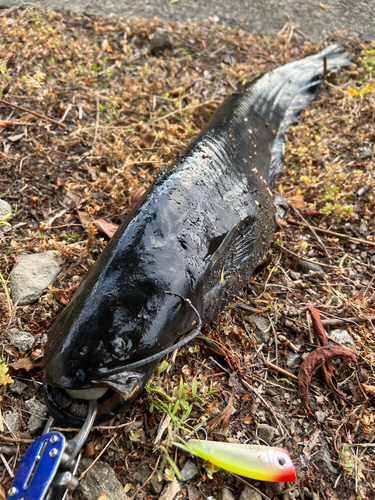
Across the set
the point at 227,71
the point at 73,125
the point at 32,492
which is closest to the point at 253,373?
the point at 32,492

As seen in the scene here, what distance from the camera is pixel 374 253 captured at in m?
3.24

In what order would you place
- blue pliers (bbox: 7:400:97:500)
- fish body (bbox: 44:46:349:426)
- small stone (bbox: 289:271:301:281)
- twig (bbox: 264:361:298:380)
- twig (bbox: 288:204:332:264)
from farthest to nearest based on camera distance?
twig (bbox: 288:204:332:264) < small stone (bbox: 289:271:301:281) < twig (bbox: 264:361:298:380) < fish body (bbox: 44:46:349:426) < blue pliers (bbox: 7:400:97:500)

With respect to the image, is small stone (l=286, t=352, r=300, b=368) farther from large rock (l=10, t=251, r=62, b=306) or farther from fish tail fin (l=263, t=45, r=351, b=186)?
fish tail fin (l=263, t=45, r=351, b=186)

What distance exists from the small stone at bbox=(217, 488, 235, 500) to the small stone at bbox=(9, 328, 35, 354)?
1.31 metres

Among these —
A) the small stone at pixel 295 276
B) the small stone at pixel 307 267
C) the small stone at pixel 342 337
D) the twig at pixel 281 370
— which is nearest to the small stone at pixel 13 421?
the twig at pixel 281 370

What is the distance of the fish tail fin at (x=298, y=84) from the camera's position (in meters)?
3.92

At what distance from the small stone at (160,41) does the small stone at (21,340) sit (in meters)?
4.04

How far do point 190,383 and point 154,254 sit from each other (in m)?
0.82

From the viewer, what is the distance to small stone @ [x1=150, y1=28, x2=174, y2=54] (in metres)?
4.80

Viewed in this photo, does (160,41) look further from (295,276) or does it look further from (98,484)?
(98,484)

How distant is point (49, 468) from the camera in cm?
162

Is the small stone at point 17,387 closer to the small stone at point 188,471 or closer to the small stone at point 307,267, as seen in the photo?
the small stone at point 188,471

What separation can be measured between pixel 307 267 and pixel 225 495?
1.78 m

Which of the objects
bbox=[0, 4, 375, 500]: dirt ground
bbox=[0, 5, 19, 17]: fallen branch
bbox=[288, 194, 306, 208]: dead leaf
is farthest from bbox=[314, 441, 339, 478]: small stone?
bbox=[0, 5, 19, 17]: fallen branch
